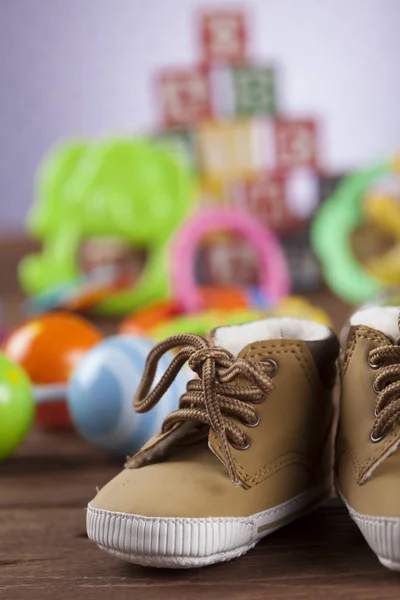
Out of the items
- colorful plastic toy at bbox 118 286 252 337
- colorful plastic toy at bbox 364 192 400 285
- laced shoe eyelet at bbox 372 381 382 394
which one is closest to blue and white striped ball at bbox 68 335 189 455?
laced shoe eyelet at bbox 372 381 382 394

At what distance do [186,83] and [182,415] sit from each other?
257cm

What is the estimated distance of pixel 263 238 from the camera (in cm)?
269

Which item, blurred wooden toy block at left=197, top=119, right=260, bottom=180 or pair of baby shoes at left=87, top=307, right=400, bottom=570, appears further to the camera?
blurred wooden toy block at left=197, top=119, right=260, bottom=180

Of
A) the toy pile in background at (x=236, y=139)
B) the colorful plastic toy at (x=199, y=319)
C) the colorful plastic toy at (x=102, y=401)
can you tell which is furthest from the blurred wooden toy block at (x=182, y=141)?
the colorful plastic toy at (x=102, y=401)

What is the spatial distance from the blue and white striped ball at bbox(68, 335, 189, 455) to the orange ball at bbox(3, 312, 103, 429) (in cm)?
18

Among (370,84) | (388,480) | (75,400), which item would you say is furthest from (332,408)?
(370,84)

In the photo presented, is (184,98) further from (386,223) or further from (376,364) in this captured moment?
(376,364)

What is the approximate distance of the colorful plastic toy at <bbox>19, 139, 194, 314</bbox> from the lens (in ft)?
9.75

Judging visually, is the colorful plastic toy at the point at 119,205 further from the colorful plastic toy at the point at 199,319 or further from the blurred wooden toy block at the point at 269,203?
the colorful plastic toy at the point at 199,319

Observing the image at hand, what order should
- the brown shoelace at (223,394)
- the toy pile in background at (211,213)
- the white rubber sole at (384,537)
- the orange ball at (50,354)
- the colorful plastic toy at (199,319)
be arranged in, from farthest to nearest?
the toy pile in background at (211,213) < the colorful plastic toy at (199,319) < the orange ball at (50,354) < the brown shoelace at (223,394) < the white rubber sole at (384,537)

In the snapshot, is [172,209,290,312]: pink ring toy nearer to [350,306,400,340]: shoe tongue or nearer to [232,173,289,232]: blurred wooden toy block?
[232,173,289,232]: blurred wooden toy block

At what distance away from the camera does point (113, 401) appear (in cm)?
125

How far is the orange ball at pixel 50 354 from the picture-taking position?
1504mm

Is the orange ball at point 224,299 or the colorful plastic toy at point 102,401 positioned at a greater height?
the colorful plastic toy at point 102,401
